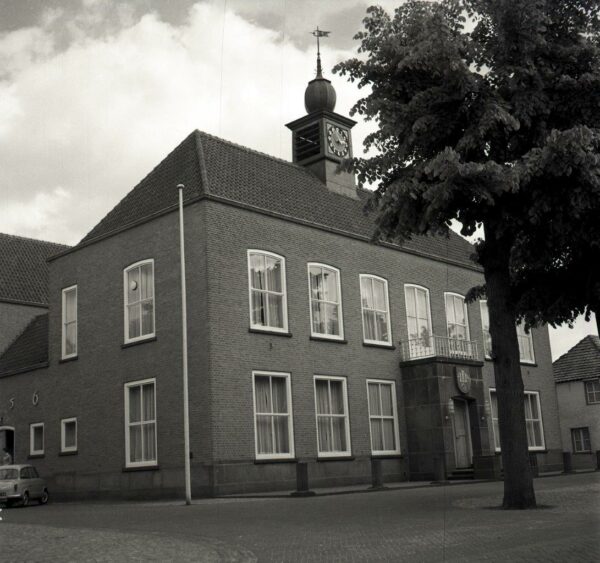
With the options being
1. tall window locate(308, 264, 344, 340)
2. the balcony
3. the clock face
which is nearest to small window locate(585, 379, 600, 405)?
the balcony

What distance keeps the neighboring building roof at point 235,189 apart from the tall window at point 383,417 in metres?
5.57

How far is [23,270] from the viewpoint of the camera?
37.7 meters

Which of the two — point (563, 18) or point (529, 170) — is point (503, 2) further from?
point (529, 170)

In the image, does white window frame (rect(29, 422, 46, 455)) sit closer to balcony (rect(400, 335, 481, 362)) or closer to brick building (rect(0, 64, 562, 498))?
brick building (rect(0, 64, 562, 498))

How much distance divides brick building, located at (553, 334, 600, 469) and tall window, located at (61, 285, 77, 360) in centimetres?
2906

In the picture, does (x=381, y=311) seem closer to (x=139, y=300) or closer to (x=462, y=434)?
(x=462, y=434)

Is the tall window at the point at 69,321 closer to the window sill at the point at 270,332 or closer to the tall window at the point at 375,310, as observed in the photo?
the window sill at the point at 270,332

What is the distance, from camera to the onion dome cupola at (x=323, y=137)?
32.9m

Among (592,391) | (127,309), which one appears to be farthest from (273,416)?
(592,391)

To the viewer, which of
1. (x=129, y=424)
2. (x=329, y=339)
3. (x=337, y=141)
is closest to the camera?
(x=129, y=424)

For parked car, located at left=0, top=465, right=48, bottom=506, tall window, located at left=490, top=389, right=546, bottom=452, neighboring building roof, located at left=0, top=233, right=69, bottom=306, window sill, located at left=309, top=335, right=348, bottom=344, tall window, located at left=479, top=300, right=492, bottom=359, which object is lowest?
parked car, located at left=0, top=465, right=48, bottom=506

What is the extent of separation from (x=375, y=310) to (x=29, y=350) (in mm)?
14330

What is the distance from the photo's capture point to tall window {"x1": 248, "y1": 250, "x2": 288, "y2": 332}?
83.6ft

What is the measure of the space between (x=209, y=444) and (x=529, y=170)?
12894 mm
